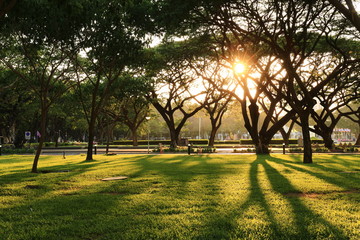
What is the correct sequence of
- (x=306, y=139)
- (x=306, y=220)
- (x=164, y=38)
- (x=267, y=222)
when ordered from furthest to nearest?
(x=164, y=38)
(x=306, y=139)
(x=306, y=220)
(x=267, y=222)

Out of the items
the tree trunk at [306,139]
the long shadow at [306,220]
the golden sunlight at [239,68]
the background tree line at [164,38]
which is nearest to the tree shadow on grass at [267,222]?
the long shadow at [306,220]

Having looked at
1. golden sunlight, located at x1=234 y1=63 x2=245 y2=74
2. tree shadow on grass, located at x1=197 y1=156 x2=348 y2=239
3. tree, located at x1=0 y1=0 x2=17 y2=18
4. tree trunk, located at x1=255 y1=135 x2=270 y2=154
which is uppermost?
golden sunlight, located at x1=234 y1=63 x2=245 y2=74

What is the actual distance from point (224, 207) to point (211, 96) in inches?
1315

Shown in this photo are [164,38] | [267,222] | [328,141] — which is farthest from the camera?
[328,141]

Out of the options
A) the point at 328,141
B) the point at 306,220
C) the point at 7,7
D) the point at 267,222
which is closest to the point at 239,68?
the point at 328,141

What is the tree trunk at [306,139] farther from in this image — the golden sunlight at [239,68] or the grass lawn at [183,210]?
the grass lawn at [183,210]

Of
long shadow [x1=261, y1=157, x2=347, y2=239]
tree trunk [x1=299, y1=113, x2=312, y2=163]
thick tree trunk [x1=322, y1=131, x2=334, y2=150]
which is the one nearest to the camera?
long shadow [x1=261, y1=157, x2=347, y2=239]

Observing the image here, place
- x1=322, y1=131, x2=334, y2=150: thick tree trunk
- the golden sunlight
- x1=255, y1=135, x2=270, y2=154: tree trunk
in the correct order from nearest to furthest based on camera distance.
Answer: the golden sunlight → x1=255, y1=135, x2=270, y2=154: tree trunk → x1=322, y1=131, x2=334, y2=150: thick tree trunk

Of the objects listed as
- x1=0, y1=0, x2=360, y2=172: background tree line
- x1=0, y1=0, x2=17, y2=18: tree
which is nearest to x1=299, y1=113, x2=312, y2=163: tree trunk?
x1=0, y1=0, x2=360, y2=172: background tree line

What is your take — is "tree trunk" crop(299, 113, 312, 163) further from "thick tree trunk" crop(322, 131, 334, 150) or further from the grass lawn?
"thick tree trunk" crop(322, 131, 334, 150)

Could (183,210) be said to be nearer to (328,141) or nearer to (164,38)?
(164,38)

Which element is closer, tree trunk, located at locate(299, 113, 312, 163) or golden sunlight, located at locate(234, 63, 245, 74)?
tree trunk, located at locate(299, 113, 312, 163)

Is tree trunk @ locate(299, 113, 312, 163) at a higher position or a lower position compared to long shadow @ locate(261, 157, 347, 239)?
higher

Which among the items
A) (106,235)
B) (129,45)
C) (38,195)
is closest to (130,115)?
(129,45)
